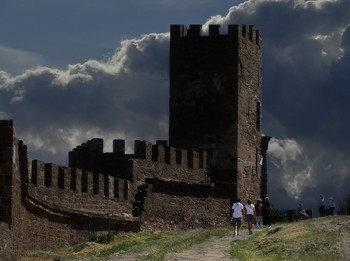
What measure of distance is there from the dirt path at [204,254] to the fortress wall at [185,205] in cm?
1405

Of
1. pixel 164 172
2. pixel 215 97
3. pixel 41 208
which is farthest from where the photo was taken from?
pixel 215 97

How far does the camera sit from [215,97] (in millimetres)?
56281

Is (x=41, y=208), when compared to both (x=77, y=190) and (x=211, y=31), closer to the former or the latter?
(x=77, y=190)

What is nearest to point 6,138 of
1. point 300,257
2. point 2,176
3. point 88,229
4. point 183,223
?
point 2,176

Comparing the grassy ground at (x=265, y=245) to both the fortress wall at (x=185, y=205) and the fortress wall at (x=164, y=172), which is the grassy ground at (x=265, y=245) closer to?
the fortress wall at (x=185, y=205)

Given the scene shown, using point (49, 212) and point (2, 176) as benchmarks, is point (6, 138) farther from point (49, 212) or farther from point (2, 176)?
point (49, 212)

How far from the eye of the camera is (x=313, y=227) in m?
36.4

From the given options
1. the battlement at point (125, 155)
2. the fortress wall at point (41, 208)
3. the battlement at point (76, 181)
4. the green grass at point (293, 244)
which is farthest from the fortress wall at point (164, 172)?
the green grass at point (293, 244)

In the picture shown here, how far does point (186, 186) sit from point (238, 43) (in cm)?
726

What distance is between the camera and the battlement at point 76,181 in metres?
41.3

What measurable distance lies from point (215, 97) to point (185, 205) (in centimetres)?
580

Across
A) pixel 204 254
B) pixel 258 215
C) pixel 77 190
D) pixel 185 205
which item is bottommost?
pixel 204 254

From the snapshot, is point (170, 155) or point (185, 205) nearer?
point (185, 205)

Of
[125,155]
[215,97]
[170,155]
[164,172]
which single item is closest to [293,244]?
[125,155]
